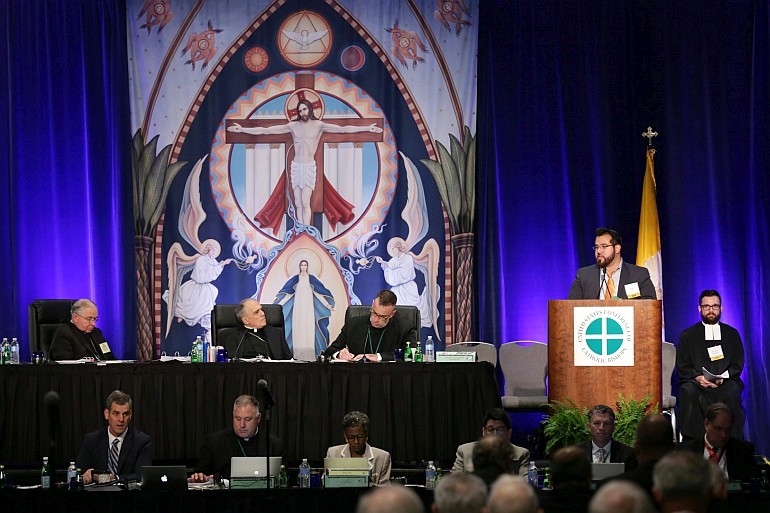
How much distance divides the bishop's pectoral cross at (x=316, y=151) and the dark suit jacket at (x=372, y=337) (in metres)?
1.85

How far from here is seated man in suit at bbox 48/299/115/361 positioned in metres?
8.04

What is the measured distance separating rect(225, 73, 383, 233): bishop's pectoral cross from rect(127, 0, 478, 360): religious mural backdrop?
1 centimetres

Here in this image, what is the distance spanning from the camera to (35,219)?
994cm

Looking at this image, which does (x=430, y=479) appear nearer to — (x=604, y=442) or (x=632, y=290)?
(x=604, y=442)

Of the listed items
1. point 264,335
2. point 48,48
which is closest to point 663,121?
point 264,335

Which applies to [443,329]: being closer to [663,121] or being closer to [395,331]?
[395,331]

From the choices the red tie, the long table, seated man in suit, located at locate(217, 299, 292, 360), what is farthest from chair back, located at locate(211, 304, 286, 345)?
the red tie

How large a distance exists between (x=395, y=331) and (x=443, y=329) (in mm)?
1613

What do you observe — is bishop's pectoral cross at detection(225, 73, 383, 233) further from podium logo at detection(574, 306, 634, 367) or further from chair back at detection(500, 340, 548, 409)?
podium logo at detection(574, 306, 634, 367)

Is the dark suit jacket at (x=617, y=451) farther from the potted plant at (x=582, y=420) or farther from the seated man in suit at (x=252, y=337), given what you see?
the seated man in suit at (x=252, y=337)

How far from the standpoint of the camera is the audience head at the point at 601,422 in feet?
19.4

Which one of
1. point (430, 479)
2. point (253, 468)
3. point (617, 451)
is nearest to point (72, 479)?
point (253, 468)

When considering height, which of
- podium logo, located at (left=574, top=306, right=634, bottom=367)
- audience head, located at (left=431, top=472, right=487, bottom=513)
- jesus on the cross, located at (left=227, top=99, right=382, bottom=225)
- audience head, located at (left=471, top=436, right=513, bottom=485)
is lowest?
audience head, located at (left=471, top=436, right=513, bottom=485)

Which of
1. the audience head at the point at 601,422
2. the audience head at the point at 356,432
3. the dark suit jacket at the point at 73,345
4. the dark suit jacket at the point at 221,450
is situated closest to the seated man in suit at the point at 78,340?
the dark suit jacket at the point at 73,345
